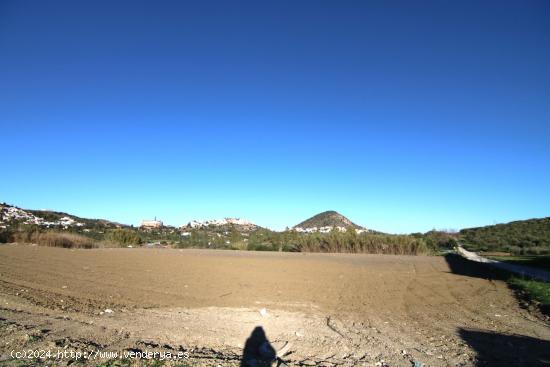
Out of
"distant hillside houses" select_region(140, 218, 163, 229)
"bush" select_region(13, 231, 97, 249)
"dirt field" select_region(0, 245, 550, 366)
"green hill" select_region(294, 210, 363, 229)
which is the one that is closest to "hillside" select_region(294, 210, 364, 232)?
"green hill" select_region(294, 210, 363, 229)

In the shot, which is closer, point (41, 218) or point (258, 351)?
point (258, 351)

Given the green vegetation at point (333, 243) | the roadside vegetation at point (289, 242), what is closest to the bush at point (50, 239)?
the roadside vegetation at point (289, 242)

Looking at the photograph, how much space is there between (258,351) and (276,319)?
2.08 m

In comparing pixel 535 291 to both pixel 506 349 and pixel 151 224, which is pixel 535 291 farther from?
pixel 151 224

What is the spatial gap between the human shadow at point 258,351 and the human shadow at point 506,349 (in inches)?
107

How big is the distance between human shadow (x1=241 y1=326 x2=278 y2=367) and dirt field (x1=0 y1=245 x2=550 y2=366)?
0.11 m

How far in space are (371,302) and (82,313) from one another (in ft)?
21.3

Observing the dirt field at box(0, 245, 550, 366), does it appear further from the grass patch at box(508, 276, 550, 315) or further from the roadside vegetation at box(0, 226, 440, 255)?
the roadside vegetation at box(0, 226, 440, 255)

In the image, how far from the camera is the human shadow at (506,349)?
5368 mm

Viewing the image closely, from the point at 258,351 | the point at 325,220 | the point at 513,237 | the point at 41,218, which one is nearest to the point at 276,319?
the point at 258,351

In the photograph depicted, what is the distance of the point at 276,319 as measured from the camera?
7828 millimetres

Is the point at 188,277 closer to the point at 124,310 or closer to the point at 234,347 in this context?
the point at 124,310

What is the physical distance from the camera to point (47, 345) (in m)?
4.87

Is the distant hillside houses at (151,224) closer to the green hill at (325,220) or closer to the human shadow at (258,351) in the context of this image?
the green hill at (325,220)
